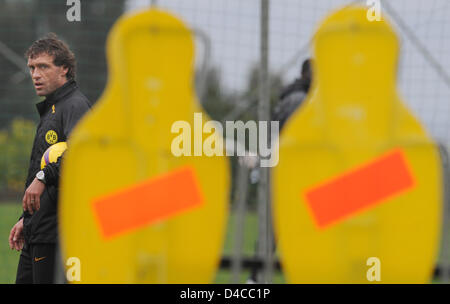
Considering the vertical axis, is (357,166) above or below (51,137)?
below

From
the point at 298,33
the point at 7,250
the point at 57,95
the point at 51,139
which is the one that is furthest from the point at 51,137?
the point at 7,250

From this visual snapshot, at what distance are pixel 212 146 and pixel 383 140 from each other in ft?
1.67

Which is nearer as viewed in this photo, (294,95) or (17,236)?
(17,236)

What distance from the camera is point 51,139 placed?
3529 millimetres

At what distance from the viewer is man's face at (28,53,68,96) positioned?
3586mm

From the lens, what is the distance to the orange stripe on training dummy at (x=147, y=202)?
7.81ft

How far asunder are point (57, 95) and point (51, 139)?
21cm

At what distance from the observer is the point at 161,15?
2.40 metres

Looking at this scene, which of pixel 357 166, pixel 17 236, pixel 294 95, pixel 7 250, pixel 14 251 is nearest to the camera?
pixel 357 166

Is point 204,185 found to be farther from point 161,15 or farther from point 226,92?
point 226,92

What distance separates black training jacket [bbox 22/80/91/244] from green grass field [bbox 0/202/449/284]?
0.79 meters

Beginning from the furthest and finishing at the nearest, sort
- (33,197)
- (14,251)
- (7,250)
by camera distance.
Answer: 1. (7,250)
2. (14,251)
3. (33,197)

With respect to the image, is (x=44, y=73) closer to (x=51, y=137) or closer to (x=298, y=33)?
(x=51, y=137)

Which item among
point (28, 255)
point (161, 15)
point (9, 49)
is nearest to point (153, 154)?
point (161, 15)
